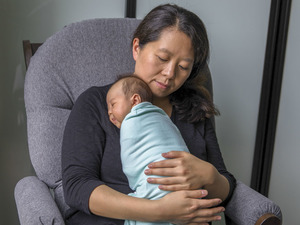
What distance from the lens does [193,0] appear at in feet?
6.88

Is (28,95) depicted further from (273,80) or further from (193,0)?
(273,80)

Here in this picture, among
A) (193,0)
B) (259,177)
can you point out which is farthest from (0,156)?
(259,177)

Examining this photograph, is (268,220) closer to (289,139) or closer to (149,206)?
(149,206)

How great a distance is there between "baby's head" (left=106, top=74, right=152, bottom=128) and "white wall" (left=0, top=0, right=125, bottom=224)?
778 mm

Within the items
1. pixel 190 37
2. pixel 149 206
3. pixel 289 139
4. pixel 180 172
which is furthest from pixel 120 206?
pixel 289 139

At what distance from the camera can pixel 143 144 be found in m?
1.09

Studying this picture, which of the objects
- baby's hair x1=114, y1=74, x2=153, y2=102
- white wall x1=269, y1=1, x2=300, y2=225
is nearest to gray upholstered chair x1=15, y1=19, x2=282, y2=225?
baby's hair x1=114, y1=74, x2=153, y2=102

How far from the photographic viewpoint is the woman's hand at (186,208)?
A: 1.03 metres

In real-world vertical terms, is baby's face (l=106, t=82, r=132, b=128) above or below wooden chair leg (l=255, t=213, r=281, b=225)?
above

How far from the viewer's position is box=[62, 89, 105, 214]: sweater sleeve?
1092mm

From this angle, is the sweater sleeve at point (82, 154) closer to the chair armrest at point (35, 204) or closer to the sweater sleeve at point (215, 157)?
the chair armrest at point (35, 204)

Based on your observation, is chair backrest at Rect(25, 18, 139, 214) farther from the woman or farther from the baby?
the baby

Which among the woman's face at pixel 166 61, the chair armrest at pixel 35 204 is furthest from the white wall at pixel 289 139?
the chair armrest at pixel 35 204

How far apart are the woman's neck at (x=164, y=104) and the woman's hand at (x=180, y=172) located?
0.28 m
